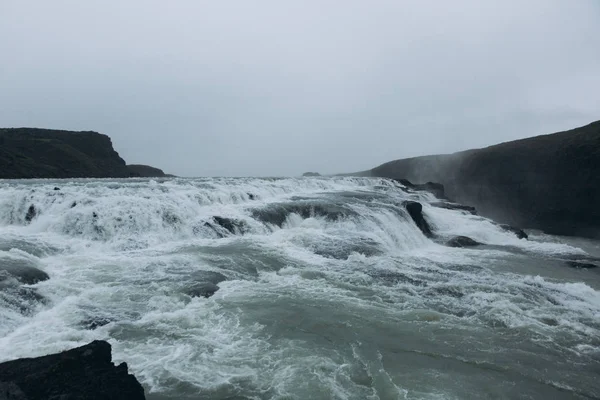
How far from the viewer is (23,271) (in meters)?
8.84

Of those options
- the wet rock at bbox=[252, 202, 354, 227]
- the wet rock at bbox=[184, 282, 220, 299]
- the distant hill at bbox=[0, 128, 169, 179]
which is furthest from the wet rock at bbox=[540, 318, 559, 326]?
the distant hill at bbox=[0, 128, 169, 179]

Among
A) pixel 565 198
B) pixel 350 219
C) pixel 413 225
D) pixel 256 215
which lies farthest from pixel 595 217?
pixel 256 215

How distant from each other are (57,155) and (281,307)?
67383mm

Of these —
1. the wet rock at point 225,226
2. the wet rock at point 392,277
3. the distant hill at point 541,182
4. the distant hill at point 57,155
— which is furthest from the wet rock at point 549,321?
the distant hill at point 57,155

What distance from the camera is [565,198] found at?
109ft

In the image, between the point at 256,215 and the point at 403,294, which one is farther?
the point at 256,215

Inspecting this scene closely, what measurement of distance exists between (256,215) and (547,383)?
1417 cm

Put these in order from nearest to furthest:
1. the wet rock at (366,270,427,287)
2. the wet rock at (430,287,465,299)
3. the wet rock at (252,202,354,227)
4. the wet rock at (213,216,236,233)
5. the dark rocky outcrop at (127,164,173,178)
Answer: the wet rock at (430,287,465,299) < the wet rock at (366,270,427,287) < the wet rock at (213,216,236,233) < the wet rock at (252,202,354,227) < the dark rocky outcrop at (127,164,173,178)

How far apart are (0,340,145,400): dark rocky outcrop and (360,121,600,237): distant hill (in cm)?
3668

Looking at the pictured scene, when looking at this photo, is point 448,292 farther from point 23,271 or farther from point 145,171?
point 145,171

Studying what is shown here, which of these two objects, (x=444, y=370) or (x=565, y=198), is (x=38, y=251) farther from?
(x=565, y=198)

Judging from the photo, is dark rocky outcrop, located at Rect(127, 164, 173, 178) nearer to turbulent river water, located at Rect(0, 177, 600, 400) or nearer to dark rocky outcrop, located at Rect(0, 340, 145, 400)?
turbulent river water, located at Rect(0, 177, 600, 400)

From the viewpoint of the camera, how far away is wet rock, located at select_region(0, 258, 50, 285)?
27.9ft

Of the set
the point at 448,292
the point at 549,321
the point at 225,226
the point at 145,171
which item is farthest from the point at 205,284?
the point at 145,171
